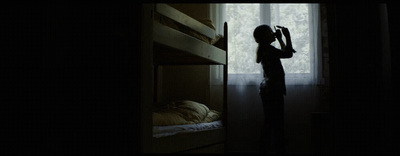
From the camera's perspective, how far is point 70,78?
1.05m

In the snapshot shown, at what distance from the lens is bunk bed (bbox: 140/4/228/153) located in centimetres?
136

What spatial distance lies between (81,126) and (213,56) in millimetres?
1283

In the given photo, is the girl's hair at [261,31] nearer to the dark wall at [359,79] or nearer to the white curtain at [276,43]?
the white curtain at [276,43]

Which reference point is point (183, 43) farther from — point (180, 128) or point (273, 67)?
point (273, 67)

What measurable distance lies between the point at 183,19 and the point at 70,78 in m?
0.96

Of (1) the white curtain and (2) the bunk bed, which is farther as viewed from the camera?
(1) the white curtain

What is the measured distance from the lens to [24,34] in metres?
0.97

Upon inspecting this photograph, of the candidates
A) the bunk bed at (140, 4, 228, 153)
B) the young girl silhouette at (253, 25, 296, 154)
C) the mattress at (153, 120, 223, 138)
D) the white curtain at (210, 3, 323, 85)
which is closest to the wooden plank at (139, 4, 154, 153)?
the bunk bed at (140, 4, 228, 153)

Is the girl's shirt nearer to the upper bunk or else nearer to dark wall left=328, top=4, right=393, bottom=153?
the upper bunk

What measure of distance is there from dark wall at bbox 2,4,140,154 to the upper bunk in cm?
32

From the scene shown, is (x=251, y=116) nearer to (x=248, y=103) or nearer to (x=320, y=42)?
(x=248, y=103)

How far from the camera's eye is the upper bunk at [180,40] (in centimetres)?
160

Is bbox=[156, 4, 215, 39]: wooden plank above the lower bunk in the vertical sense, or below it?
above

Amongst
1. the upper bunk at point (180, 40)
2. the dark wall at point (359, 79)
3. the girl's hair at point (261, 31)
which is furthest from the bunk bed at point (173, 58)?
the dark wall at point (359, 79)
